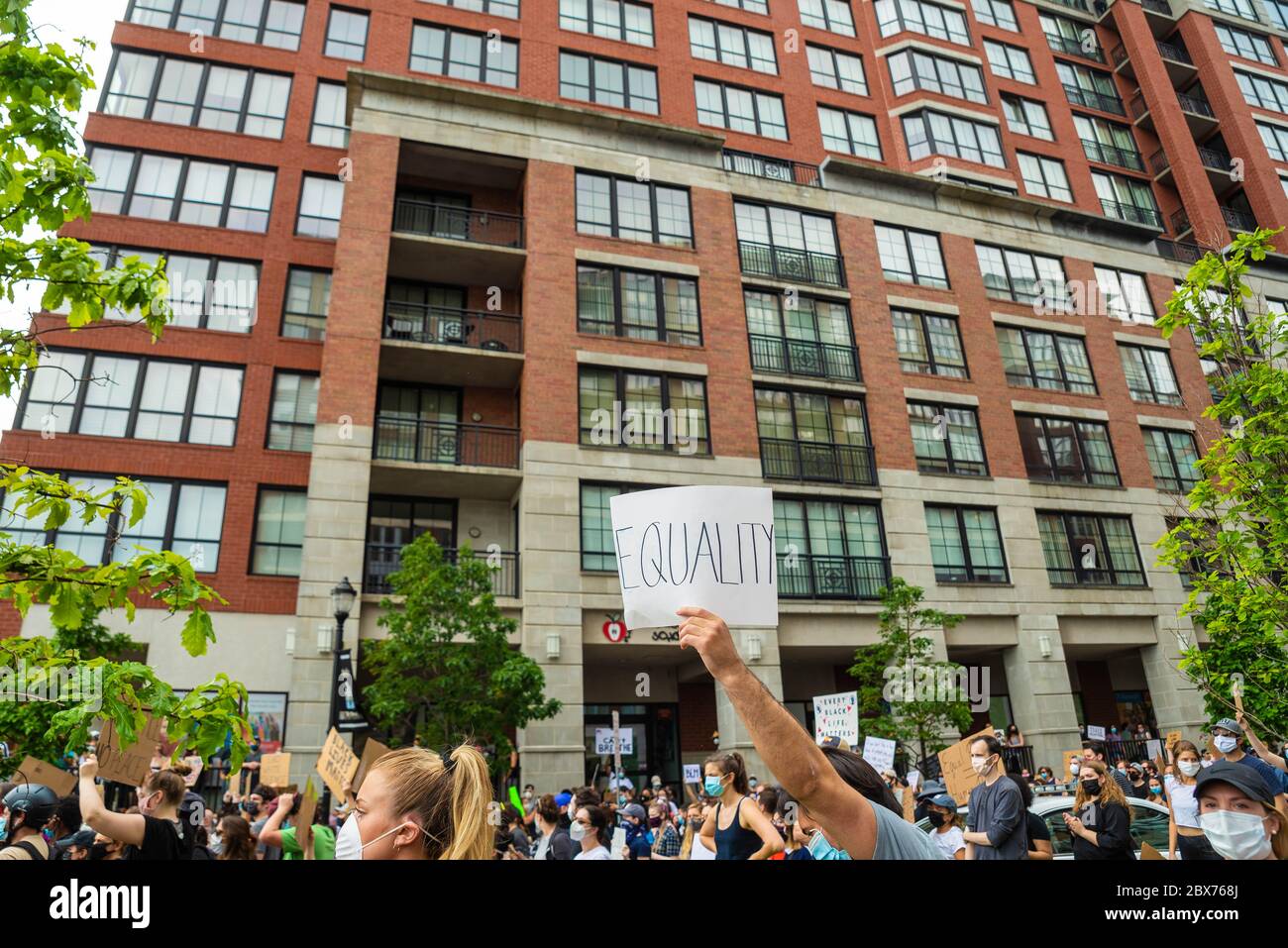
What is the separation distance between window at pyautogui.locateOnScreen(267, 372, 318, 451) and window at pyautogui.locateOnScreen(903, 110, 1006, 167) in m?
25.4

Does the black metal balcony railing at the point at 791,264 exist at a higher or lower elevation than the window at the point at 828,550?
higher

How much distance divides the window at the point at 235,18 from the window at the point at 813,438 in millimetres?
20617

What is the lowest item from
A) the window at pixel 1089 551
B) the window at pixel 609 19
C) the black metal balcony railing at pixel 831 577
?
the black metal balcony railing at pixel 831 577

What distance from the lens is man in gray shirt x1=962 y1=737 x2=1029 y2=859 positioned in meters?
6.75

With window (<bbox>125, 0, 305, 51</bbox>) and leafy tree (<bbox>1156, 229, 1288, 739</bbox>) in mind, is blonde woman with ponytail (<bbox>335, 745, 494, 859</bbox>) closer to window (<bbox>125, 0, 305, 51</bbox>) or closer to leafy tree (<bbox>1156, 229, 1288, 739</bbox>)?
leafy tree (<bbox>1156, 229, 1288, 739</bbox>)

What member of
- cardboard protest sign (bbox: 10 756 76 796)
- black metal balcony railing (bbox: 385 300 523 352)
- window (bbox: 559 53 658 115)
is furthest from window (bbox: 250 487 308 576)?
window (bbox: 559 53 658 115)

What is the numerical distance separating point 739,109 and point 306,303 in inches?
705

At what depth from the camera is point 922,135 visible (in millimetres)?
32406

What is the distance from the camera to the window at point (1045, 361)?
30062 millimetres

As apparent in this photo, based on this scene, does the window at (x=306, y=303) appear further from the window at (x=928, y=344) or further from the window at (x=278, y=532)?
the window at (x=928, y=344)

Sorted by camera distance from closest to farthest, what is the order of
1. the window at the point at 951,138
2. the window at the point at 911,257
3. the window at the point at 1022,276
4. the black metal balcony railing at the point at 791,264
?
the black metal balcony railing at the point at 791,264
the window at the point at 911,257
the window at the point at 1022,276
the window at the point at 951,138

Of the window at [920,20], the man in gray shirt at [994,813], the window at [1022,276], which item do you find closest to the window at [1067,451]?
the window at [1022,276]

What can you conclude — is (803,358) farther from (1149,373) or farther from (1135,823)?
(1135,823)
